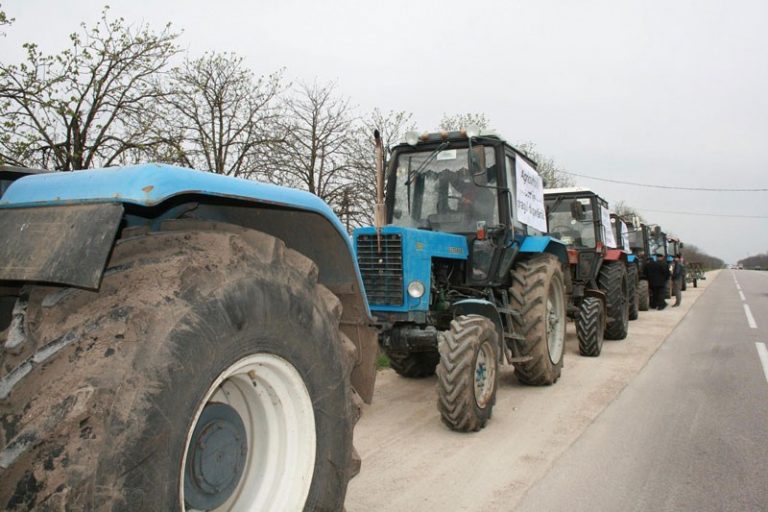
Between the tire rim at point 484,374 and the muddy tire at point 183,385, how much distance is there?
272cm

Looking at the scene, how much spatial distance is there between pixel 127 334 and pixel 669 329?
484 inches

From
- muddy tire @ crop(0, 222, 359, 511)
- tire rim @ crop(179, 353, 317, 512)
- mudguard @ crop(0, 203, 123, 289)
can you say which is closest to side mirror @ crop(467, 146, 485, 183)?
muddy tire @ crop(0, 222, 359, 511)

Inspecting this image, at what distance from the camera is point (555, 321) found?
6918mm

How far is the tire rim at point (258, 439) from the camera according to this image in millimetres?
1829

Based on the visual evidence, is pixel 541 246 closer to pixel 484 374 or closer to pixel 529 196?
pixel 529 196

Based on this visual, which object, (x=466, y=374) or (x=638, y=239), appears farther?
(x=638, y=239)

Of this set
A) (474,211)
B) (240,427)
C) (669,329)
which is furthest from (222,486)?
(669,329)

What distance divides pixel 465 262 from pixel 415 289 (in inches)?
42.9

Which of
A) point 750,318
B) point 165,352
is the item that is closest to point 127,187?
point 165,352

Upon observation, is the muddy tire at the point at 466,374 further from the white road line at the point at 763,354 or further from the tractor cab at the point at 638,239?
the tractor cab at the point at 638,239

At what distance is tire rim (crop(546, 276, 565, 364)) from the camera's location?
6.79 meters

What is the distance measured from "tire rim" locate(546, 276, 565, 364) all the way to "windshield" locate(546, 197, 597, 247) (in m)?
4.39

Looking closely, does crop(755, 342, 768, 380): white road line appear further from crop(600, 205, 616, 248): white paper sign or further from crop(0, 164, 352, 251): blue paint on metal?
crop(0, 164, 352, 251): blue paint on metal

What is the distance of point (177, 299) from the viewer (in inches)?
62.5
